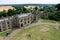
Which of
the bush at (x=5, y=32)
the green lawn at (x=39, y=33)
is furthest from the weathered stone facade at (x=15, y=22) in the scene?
the green lawn at (x=39, y=33)

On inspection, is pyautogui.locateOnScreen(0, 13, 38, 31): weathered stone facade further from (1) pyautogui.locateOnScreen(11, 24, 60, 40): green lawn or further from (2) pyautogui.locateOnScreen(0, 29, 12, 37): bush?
(1) pyautogui.locateOnScreen(11, 24, 60, 40): green lawn

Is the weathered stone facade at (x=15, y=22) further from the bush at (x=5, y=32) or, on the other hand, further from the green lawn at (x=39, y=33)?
the green lawn at (x=39, y=33)

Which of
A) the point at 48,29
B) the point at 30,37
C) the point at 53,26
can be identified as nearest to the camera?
the point at 30,37

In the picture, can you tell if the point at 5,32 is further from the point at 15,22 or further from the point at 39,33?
the point at 39,33

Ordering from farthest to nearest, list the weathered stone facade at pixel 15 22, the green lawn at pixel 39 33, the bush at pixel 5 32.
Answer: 1. the weathered stone facade at pixel 15 22
2. the bush at pixel 5 32
3. the green lawn at pixel 39 33

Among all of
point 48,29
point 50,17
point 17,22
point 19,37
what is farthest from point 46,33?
point 50,17

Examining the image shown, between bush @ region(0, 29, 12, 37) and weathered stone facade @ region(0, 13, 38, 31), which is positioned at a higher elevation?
weathered stone facade @ region(0, 13, 38, 31)

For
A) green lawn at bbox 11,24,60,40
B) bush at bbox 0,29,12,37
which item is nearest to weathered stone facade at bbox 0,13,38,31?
bush at bbox 0,29,12,37

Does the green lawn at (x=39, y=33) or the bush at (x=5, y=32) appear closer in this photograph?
the green lawn at (x=39, y=33)

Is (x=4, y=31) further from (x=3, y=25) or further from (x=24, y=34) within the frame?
(x=24, y=34)
